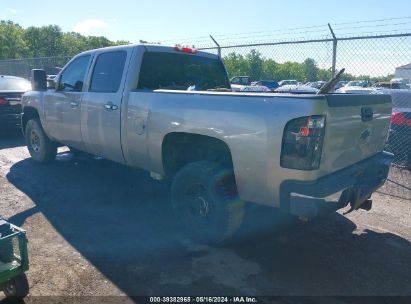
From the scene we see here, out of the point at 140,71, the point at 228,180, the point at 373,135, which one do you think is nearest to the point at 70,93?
the point at 140,71

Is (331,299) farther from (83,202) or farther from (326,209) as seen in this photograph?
(83,202)

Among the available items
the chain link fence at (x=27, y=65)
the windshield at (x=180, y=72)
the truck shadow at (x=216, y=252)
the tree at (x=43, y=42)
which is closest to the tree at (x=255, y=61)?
the windshield at (x=180, y=72)

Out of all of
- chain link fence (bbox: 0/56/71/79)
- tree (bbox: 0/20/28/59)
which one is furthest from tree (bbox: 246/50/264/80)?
tree (bbox: 0/20/28/59)

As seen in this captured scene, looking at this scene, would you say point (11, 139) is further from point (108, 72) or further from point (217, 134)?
point (217, 134)

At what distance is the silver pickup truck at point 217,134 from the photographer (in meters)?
3.09

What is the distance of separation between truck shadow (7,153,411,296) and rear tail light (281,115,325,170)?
1049 mm

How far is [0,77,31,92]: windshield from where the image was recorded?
9584 mm

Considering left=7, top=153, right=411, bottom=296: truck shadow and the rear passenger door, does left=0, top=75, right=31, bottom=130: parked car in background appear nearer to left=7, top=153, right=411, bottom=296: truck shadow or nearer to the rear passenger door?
left=7, top=153, right=411, bottom=296: truck shadow

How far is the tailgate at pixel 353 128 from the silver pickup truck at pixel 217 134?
0.04ft

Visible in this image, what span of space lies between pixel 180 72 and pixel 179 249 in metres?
2.38

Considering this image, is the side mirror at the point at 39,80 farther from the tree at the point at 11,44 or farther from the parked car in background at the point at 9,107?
the tree at the point at 11,44

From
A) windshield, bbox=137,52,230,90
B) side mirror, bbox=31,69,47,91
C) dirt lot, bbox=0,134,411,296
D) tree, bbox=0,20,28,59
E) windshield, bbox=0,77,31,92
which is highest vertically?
tree, bbox=0,20,28,59

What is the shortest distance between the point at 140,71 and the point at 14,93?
6.02 metres

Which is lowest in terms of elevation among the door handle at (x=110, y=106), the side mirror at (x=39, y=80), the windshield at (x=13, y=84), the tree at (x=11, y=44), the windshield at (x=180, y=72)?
the windshield at (x=13, y=84)
